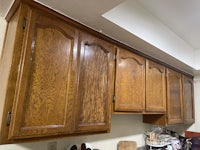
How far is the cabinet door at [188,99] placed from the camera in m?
2.47

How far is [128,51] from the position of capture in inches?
63.6

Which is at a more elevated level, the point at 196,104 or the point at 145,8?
the point at 145,8

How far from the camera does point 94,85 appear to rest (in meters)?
1.25

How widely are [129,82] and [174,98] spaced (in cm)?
101

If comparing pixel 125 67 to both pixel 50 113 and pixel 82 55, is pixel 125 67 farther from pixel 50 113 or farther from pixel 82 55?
Answer: pixel 50 113

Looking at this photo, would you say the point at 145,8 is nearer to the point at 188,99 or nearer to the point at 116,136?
the point at 116,136

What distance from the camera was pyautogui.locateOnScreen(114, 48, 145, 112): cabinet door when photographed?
1455 mm

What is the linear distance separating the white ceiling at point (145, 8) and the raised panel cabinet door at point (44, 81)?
0.41 ft

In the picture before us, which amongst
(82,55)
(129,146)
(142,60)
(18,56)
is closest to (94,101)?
(82,55)

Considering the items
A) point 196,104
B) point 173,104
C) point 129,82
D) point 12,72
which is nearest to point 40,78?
point 12,72

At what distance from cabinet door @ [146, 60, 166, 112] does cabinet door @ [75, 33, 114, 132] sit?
594 millimetres

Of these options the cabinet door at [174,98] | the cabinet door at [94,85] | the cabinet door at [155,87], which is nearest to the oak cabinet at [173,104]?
the cabinet door at [174,98]

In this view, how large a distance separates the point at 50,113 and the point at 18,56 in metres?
0.38

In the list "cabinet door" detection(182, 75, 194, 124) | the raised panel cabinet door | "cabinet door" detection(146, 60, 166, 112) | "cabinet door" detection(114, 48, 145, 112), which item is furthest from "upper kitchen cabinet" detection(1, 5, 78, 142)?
"cabinet door" detection(182, 75, 194, 124)
